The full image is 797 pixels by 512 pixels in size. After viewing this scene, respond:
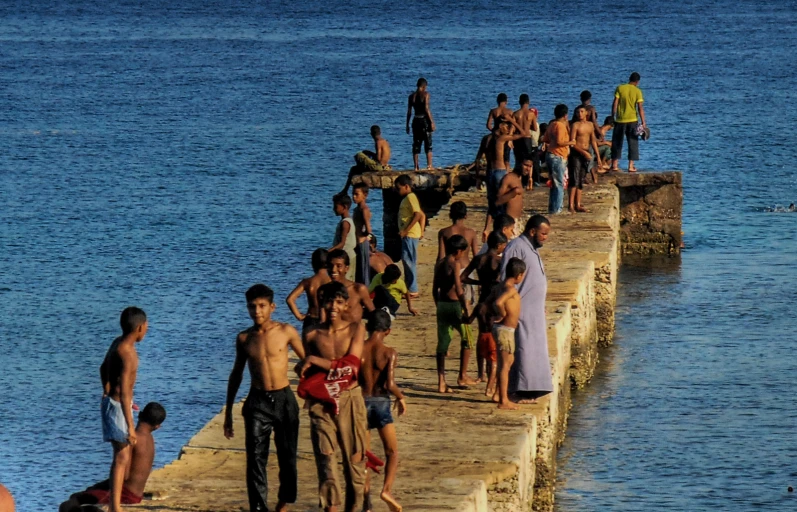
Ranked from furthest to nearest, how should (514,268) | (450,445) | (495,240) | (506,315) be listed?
(495,240), (506,315), (514,268), (450,445)

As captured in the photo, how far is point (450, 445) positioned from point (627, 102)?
46.8 ft

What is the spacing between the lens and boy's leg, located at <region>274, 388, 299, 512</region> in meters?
10.8

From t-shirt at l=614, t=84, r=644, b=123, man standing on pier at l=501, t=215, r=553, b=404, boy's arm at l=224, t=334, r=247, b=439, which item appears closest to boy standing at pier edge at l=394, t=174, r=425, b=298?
man standing on pier at l=501, t=215, r=553, b=404

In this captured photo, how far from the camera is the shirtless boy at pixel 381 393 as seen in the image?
11.1 metres

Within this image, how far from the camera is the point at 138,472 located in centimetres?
1160

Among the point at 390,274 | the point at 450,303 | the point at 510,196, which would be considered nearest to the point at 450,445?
the point at 450,303

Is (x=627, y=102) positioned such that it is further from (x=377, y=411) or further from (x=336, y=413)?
(x=336, y=413)

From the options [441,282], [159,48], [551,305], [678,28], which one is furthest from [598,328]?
[678,28]

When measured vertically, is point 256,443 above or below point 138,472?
above

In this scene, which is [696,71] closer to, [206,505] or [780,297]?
[780,297]

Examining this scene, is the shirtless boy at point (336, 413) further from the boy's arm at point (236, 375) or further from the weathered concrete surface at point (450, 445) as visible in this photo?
the weathered concrete surface at point (450, 445)

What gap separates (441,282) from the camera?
47.0ft

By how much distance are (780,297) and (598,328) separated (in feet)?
16.4

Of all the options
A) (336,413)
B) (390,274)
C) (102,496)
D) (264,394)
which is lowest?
(102,496)
